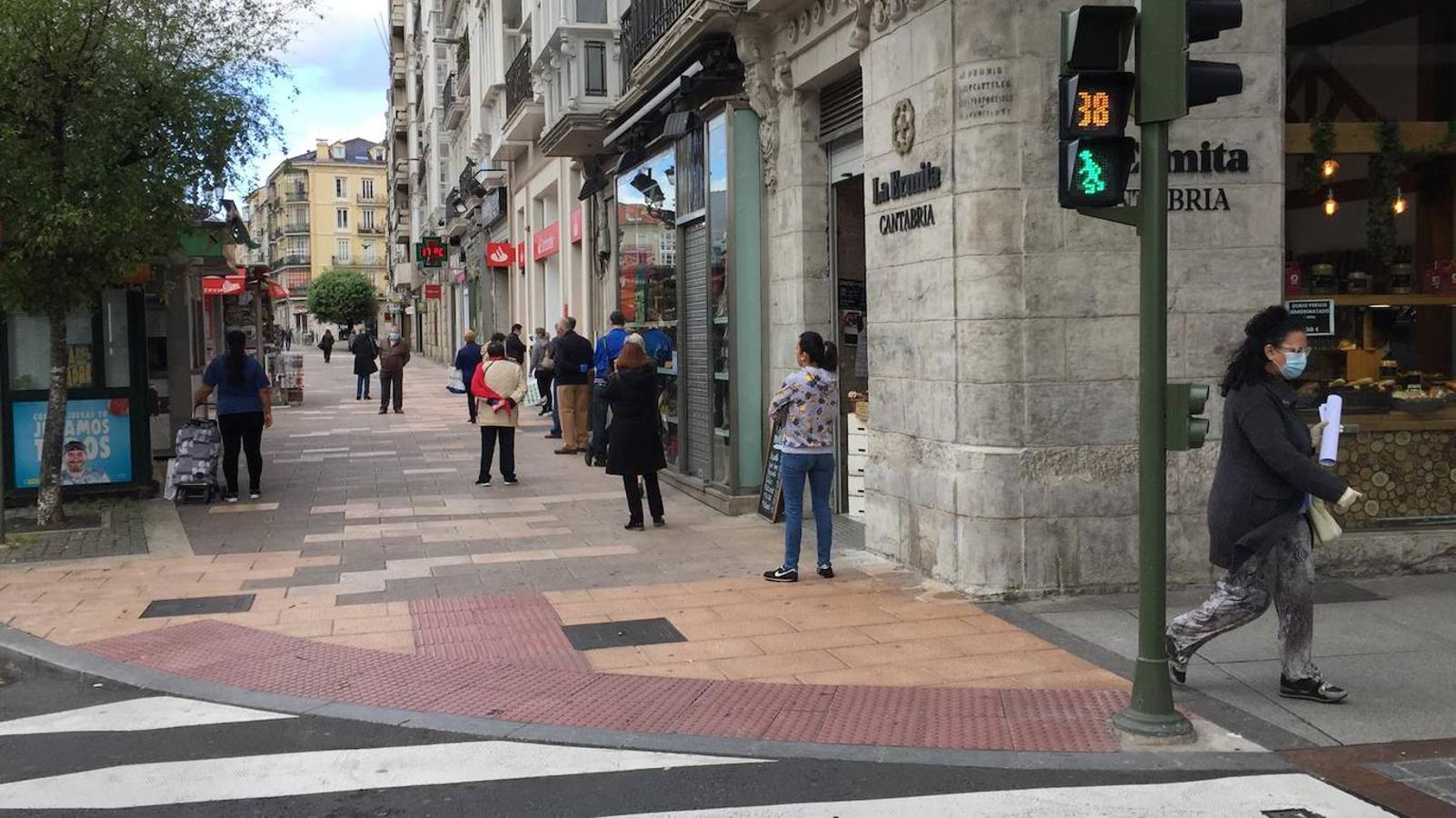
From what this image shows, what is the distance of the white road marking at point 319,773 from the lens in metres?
5.00

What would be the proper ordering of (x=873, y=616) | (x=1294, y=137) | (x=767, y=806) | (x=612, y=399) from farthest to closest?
(x=612, y=399), (x=1294, y=137), (x=873, y=616), (x=767, y=806)

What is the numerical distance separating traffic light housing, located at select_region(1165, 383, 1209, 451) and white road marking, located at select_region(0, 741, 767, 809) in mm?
2188

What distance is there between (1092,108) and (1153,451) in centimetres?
145

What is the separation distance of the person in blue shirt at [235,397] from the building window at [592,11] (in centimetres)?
985

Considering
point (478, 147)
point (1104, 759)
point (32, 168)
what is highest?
point (478, 147)

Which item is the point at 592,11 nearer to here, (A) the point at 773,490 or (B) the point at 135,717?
(A) the point at 773,490

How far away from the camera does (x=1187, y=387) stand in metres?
5.36

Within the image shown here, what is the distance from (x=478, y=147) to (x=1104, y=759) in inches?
1335

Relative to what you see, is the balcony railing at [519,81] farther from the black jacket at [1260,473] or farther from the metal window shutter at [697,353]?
the black jacket at [1260,473]

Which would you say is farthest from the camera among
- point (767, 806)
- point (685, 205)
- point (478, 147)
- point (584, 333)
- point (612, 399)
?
point (478, 147)

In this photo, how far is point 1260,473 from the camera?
5.78 metres

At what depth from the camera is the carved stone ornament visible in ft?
28.9

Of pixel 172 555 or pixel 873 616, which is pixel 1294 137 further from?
pixel 172 555

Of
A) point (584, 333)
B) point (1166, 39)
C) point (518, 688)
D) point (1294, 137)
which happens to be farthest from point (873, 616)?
point (584, 333)
